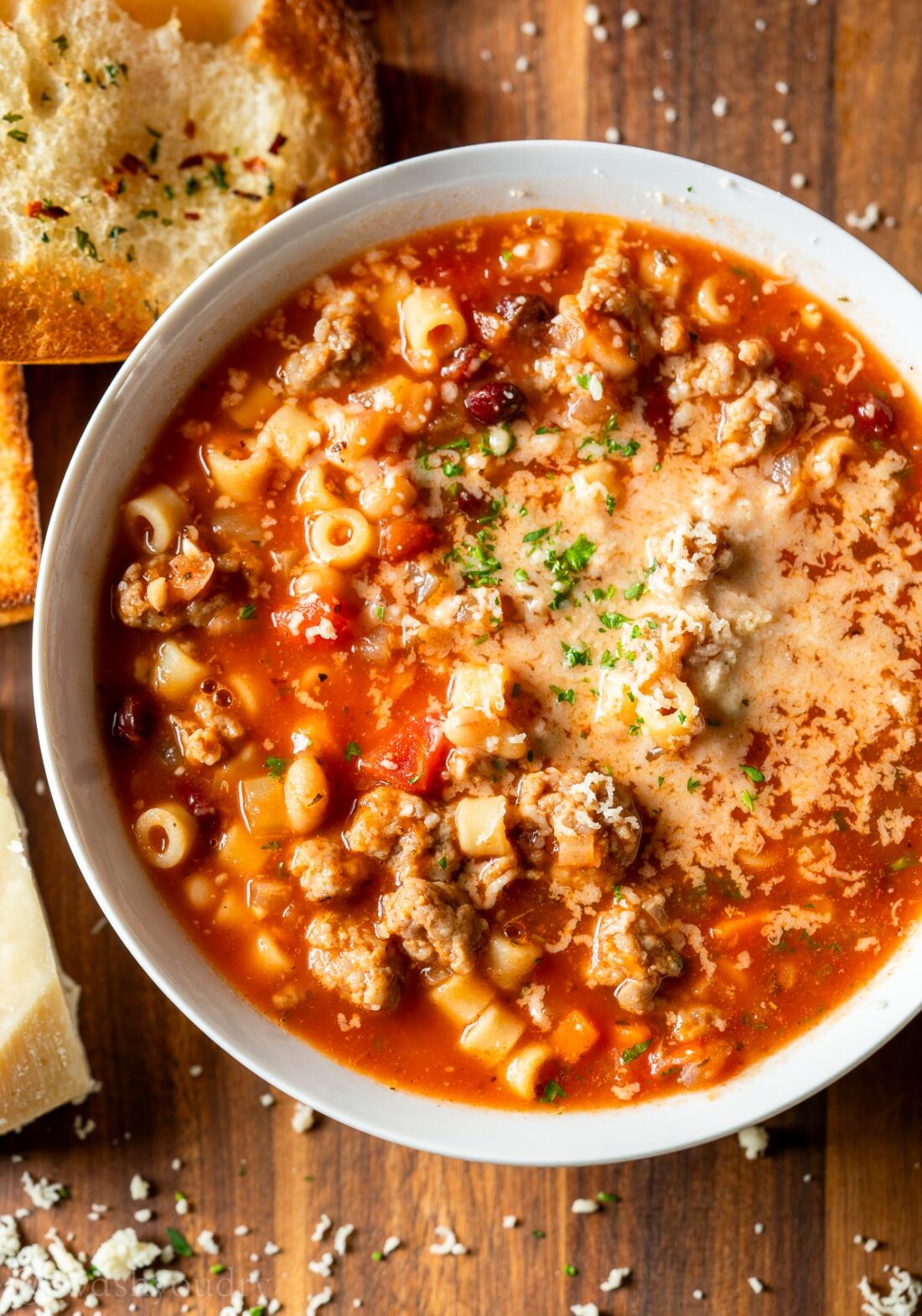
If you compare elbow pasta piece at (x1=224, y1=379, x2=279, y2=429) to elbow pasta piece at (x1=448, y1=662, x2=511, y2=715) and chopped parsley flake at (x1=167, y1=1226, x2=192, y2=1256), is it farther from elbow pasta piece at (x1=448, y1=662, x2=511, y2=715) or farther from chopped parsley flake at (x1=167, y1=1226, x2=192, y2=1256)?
chopped parsley flake at (x1=167, y1=1226, x2=192, y2=1256)

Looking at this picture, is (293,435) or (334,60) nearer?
(293,435)

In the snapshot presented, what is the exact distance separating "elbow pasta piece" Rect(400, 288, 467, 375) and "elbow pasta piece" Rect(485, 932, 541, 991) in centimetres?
190

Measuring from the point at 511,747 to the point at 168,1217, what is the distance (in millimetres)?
2328

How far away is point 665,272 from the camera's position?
13.6 feet

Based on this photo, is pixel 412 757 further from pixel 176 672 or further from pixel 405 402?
pixel 405 402

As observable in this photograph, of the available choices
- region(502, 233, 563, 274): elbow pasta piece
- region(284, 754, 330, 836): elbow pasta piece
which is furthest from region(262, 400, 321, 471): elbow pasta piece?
region(284, 754, 330, 836): elbow pasta piece

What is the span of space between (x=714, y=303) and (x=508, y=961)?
90.3 inches

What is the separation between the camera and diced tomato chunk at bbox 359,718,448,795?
401cm

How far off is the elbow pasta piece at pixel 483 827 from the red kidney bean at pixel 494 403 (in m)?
1.24

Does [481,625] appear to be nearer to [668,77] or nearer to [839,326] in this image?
[839,326]

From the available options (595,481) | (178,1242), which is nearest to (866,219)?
(595,481)

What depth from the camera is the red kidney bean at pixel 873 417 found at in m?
4.12

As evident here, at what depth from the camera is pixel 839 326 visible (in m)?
4.20

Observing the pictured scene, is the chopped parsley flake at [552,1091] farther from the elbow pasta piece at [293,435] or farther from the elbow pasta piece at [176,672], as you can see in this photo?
the elbow pasta piece at [293,435]
